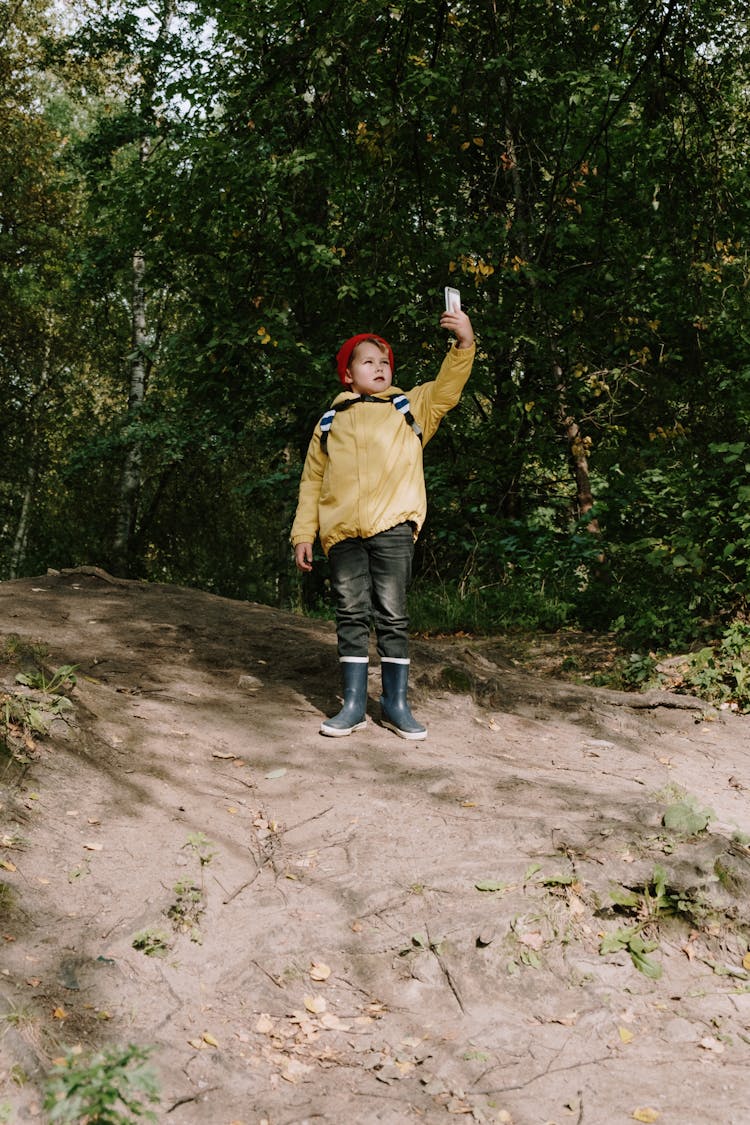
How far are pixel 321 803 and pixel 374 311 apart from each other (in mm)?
8782

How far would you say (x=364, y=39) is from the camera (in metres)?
5.09

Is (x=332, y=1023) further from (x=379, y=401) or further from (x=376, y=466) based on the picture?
(x=379, y=401)

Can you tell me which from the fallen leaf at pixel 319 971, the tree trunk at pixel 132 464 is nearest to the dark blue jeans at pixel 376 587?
the fallen leaf at pixel 319 971

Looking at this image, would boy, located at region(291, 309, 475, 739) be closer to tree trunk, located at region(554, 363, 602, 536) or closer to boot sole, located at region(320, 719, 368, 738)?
boot sole, located at region(320, 719, 368, 738)

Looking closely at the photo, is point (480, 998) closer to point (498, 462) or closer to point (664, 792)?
point (664, 792)

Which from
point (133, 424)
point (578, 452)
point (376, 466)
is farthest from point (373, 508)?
point (133, 424)

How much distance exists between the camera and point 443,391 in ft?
16.1

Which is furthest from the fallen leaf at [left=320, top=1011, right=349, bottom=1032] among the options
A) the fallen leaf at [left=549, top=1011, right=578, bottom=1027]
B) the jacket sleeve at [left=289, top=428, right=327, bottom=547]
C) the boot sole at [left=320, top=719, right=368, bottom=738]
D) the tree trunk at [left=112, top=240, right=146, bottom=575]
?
the tree trunk at [left=112, top=240, right=146, bottom=575]

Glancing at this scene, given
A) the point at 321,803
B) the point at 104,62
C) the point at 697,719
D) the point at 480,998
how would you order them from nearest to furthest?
the point at 480,998 < the point at 321,803 < the point at 697,719 < the point at 104,62

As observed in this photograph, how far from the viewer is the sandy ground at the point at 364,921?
246 centimetres

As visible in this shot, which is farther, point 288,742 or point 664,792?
point 288,742

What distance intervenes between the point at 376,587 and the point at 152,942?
A: 2400mm

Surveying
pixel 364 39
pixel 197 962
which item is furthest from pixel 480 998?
pixel 364 39

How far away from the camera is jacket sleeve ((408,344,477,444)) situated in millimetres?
4797
